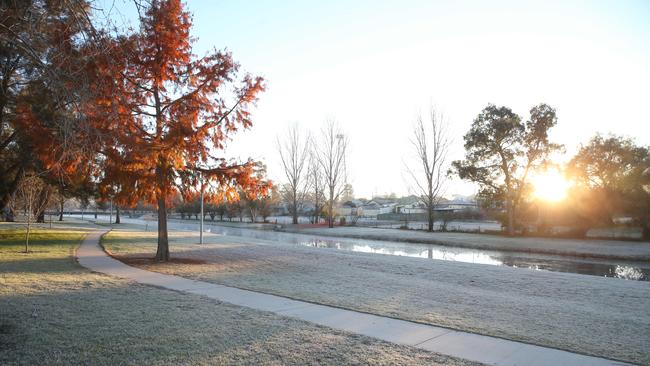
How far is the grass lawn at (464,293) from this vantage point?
23.7 ft

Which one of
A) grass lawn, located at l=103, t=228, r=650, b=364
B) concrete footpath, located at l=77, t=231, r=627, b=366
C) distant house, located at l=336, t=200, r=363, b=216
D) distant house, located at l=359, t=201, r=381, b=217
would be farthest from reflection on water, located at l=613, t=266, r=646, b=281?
distant house, located at l=359, t=201, r=381, b=217

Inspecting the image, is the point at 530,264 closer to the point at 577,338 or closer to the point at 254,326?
the point at 577,338

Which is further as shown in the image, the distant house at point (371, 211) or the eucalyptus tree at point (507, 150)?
the distant house at point (371, 211)

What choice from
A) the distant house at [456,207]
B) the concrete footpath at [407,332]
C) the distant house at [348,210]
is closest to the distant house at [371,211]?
the distant house at [348,210]

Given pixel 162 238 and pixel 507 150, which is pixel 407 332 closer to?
pixel 162 238

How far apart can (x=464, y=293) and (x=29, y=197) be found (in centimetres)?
1772

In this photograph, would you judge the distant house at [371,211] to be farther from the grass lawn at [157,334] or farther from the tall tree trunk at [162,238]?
the grass lawn at [157,334]

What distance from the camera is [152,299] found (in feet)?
29.5

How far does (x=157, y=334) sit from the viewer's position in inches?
A: 251

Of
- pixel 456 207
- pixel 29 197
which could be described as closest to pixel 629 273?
pixel 29 197

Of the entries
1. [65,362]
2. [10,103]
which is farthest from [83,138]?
[10,103]

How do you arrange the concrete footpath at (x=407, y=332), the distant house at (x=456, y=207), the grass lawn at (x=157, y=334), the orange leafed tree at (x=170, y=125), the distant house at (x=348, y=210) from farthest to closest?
the distant house at (x=348, y=210) → the distant house at (x=456, y=207) → the orange leafed tree at (x=170, y=125) → the concrete footpath at (x=407, y=332) → the grass lawn at (x=157, y=334)

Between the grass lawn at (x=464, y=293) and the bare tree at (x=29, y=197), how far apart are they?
4.14 meters

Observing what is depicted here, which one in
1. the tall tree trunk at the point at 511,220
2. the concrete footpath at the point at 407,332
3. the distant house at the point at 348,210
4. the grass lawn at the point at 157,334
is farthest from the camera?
the distant house at the point at 348,210
